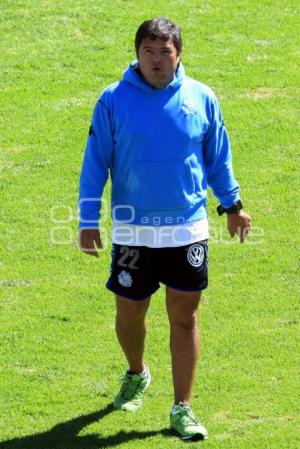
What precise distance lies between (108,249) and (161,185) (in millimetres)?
2716

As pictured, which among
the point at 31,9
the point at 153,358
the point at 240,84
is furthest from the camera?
the point at 31,9

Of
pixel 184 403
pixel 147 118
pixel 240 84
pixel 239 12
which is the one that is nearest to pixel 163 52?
pixel 147 118

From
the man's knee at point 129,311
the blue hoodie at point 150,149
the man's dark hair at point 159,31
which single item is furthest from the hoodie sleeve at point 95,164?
the man's knee at point 129,311

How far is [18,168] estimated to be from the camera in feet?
38.1

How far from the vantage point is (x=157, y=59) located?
24.6 feet

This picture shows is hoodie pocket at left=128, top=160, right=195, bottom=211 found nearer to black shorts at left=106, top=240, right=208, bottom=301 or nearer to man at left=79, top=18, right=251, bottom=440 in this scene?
man at left=79, top=18, right=251, bottom=440

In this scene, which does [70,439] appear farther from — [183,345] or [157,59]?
[157,59]

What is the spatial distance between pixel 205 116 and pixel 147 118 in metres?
0.34

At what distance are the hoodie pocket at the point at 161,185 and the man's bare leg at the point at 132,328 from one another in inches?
23.1

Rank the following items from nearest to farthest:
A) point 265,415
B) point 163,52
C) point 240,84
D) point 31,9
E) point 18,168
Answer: point 163,52
point 265,415
point 18,168
point 240,84
point 31,9

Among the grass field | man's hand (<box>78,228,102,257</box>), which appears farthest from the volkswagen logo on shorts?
the grass field

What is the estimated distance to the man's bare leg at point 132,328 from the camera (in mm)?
7980

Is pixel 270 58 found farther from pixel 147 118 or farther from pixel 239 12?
pixel 147 118

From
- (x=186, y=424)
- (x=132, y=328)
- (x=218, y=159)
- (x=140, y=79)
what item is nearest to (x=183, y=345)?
(x=132, y=328)
